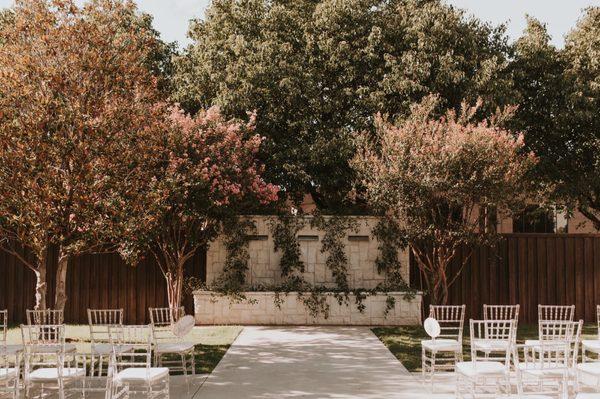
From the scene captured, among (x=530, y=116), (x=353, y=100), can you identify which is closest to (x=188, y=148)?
(x=353, y=100)

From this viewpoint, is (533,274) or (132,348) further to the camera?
(533,274)

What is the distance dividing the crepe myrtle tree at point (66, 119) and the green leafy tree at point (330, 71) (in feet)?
18.4

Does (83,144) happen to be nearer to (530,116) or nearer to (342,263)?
(342,263)

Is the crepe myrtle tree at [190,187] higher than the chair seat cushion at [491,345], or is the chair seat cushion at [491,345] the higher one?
the crepe myrtle tree at [190,187]

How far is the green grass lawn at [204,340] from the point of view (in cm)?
1034

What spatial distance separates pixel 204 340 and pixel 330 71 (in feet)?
28.9

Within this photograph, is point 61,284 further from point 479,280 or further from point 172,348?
point 479,280

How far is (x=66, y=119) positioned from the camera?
35.1 ft

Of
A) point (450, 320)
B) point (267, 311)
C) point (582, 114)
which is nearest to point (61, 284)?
point (267, 311)

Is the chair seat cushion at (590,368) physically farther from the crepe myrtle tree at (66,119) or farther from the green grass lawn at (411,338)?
the crepe myrtle tree at (66,119)

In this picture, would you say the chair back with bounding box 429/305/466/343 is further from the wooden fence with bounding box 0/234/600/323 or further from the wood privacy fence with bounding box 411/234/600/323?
the wooden fence with bounding box 0/234/600/323

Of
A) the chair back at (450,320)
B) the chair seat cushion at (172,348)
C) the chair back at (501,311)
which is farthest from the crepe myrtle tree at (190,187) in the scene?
the chair back at (501,311)

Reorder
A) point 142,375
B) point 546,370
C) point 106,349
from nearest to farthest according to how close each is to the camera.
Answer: point 546,370, point 142,375, point 106,349

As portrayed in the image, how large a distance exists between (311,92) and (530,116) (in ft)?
20.5
